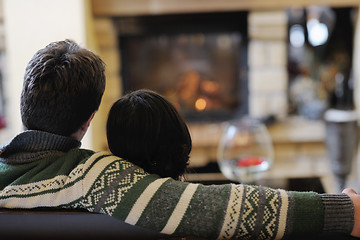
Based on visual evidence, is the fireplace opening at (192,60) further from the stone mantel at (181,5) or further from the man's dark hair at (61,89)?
the man's dark hair at (61,89)

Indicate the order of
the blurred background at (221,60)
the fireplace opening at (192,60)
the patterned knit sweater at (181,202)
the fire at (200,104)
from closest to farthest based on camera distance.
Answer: the patterned knit sweater at (181,202), the blurred background at (221,60), the fireplace opening at (192,60), the fire at (200,104)

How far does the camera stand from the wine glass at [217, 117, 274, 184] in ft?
4.75

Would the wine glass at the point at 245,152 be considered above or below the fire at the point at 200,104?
above

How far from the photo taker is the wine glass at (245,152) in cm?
145

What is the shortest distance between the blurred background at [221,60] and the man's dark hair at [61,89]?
168 cm

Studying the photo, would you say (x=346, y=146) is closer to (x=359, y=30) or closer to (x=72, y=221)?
(x=359, y=30)

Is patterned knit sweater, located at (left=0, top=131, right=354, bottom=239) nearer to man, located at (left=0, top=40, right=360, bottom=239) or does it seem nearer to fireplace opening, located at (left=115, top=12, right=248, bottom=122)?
man, located at (left=0, top=40, right=360, bottom=239)

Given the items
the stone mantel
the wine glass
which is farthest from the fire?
the wine glass

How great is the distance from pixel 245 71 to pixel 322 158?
28.6 inches

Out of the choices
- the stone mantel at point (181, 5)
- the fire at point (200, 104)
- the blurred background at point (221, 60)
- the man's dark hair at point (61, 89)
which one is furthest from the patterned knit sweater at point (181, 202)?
the fire at point (200, 104)

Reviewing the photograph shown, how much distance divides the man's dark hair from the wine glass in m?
0.76

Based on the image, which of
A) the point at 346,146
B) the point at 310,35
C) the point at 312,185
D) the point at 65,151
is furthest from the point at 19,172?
the point at 310,35

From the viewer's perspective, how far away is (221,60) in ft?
8.92

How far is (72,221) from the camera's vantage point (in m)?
0.63
